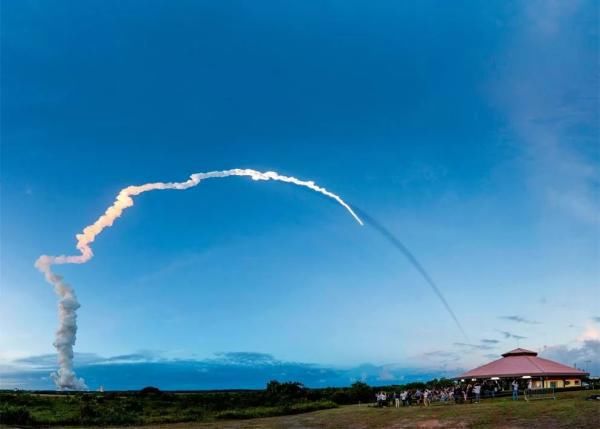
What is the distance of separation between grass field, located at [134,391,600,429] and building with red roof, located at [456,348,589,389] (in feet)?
29.1

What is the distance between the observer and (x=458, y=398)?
180ft

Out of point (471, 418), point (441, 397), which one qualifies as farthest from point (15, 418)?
point (471, 418)

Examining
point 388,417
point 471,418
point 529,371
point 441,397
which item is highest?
point 529,371

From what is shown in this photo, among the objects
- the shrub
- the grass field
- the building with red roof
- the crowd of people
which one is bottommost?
the shrub

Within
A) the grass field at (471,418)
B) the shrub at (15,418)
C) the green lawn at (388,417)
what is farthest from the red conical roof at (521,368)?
the shrub at (15,418)

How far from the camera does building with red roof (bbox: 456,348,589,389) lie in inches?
2405

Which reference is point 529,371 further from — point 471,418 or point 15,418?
point 15,418

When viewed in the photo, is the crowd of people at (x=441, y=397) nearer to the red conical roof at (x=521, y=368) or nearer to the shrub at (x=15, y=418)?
the red conical roof at (x=521, y=368)

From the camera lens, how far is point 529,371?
61.1 meters

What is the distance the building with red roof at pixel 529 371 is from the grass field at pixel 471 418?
8873mm

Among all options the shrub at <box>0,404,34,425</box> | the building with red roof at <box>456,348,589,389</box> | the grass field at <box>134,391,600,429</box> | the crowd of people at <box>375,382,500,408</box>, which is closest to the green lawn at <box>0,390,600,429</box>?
the grass field at <box>134,391,600,429</box>

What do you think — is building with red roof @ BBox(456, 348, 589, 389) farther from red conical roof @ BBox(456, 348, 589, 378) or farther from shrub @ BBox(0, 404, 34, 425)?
shrub @ BBox(0, 404, 34, 425)

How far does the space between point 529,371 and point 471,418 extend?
22.9m

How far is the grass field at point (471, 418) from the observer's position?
37.9 meters
